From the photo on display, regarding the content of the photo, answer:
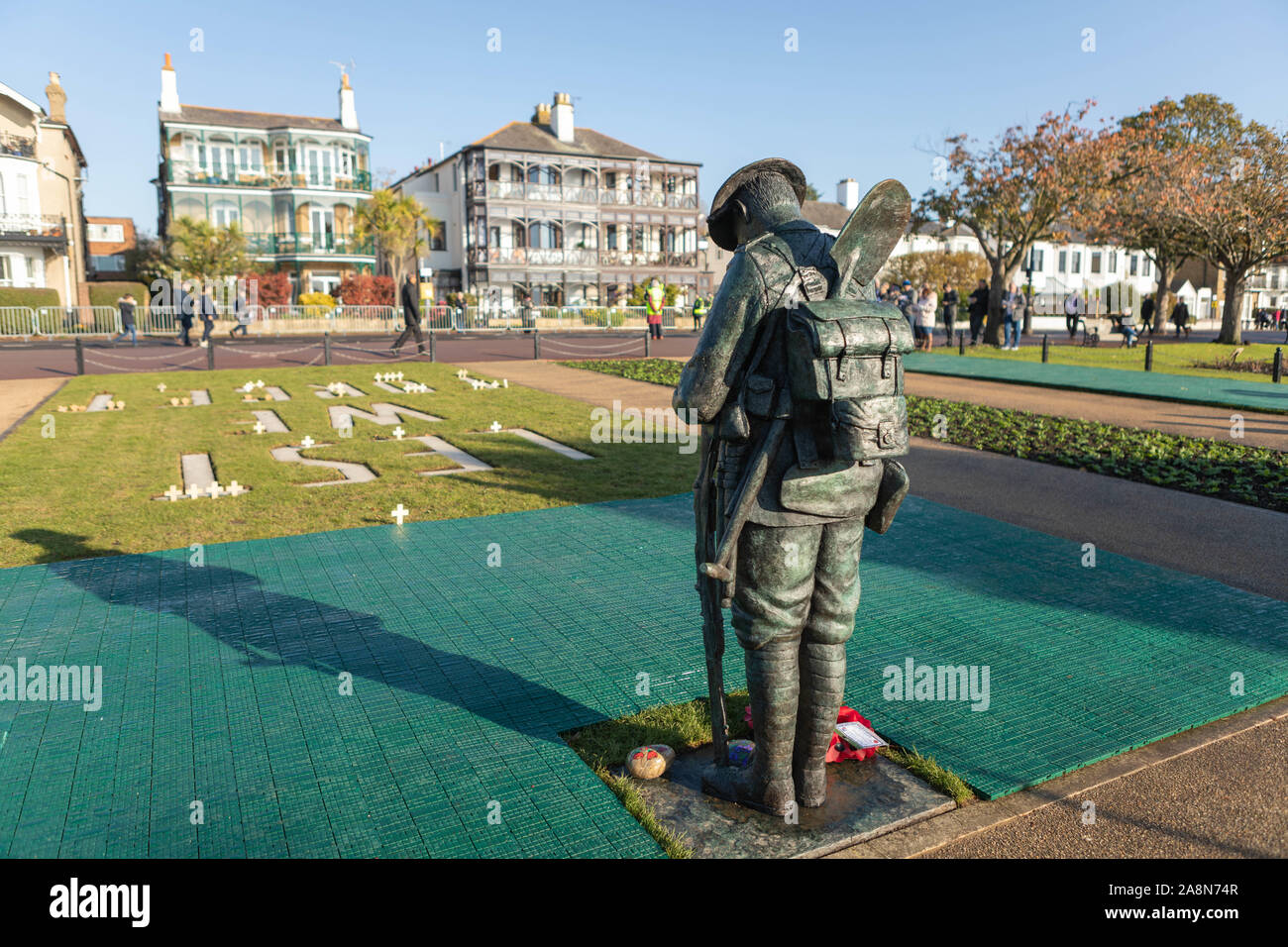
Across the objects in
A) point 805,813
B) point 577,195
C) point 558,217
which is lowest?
point 805,813

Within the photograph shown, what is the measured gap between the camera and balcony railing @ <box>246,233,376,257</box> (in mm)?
50250

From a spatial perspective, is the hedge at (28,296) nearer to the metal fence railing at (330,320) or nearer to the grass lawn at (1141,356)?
the metal fence railing at (330,320)

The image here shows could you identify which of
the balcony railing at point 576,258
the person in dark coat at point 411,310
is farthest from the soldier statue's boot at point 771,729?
the balcony railing at point 576,258

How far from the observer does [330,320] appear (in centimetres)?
3909

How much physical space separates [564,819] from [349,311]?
40.0m

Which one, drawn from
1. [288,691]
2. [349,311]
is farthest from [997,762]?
[349,311]

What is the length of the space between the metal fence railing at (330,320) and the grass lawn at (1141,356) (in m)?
17.8

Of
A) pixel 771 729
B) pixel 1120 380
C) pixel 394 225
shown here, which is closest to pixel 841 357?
pixel 771 729

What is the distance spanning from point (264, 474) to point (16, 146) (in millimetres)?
44182

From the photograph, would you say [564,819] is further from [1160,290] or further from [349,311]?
[1160,290]

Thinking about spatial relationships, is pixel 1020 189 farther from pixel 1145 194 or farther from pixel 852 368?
pixel 852 368

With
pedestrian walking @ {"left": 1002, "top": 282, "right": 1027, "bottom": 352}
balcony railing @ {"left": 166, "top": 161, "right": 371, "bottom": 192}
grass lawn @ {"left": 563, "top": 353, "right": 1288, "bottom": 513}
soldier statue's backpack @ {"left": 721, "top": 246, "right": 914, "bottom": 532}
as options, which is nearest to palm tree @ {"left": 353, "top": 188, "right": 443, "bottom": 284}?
balcony railing @ {"left": 166, "top": 161, "right": 371, "bottom": 192}

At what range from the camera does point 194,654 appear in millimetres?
5141

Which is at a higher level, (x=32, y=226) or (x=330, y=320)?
(x=32, y=226)
